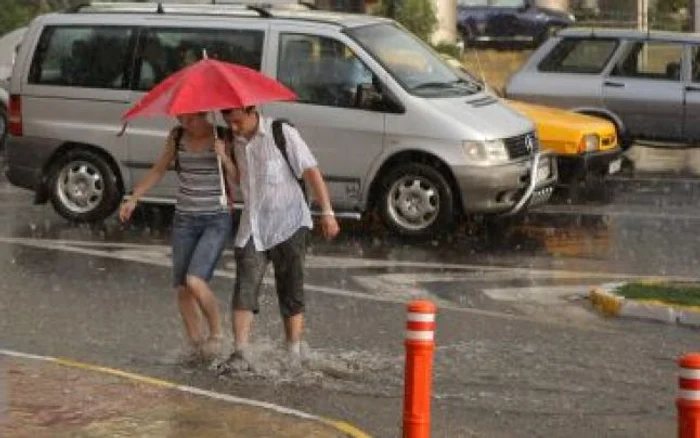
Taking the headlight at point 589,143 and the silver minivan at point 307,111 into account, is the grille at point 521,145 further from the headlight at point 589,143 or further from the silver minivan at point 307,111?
the headlight at point 589,143

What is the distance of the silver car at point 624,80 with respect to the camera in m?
19.2

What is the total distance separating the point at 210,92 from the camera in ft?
27.5

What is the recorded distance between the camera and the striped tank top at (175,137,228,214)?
8.75m

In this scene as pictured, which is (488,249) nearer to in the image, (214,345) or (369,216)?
(369,216)

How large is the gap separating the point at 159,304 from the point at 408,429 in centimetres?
453

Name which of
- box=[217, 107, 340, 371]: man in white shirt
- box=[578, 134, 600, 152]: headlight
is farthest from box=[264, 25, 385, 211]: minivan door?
box=[217, 107, 340, 371]: man in white shirt

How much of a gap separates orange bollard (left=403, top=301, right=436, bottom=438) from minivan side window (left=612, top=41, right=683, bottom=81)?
44.5ft

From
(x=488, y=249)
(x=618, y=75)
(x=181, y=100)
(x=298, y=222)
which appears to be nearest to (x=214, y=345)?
(x=298, y=222)

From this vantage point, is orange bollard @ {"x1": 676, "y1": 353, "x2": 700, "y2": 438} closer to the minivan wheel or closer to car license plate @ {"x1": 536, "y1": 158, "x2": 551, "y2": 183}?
car license plate @ {"x1": 536, "y1": 158, "x2": 551, "y2": 183}

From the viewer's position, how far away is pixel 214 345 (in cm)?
882

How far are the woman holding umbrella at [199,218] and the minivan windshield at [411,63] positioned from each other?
198 inches

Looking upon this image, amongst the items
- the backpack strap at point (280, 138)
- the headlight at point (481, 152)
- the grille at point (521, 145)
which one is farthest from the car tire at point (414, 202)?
the backpack strap at point (280, 138)

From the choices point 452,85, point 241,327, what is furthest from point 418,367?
point 452,85

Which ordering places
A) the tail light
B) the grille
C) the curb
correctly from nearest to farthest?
1. the curb
2. the grille
3. the tail light
